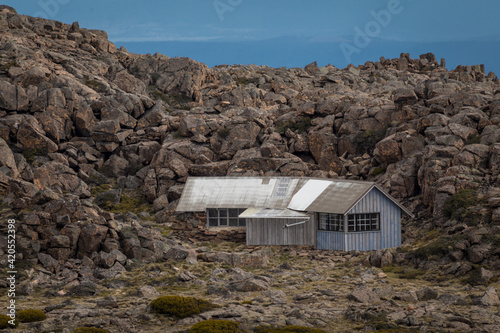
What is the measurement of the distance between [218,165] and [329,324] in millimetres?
37890

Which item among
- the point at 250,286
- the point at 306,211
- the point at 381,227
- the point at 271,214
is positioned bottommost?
the point at 250,286

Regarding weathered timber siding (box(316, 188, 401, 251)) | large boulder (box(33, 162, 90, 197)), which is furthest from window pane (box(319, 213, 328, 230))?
large boulder (box(33, 162, 90, 197))

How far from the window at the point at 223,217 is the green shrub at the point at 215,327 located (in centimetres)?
2211

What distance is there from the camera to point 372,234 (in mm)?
44500

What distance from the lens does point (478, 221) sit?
42.4 meters

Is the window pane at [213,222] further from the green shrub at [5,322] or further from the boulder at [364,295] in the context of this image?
the green shrub at [5,322]

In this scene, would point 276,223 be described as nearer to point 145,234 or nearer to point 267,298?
point 145,234

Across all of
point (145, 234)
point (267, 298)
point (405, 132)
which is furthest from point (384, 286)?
point (405, 132)

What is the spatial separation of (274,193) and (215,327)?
77.5ft

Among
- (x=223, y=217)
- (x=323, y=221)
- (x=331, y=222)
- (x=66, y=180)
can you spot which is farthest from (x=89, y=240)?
(x=66, y=180)

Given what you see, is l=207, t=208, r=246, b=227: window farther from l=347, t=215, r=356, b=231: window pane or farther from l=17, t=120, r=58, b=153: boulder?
l=17, t=120, r=58, b=153: boulder

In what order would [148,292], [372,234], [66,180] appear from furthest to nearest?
[66,180] < [372,234] < [148,292]

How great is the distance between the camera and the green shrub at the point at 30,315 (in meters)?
29.2

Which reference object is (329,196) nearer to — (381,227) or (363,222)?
(363,222)
